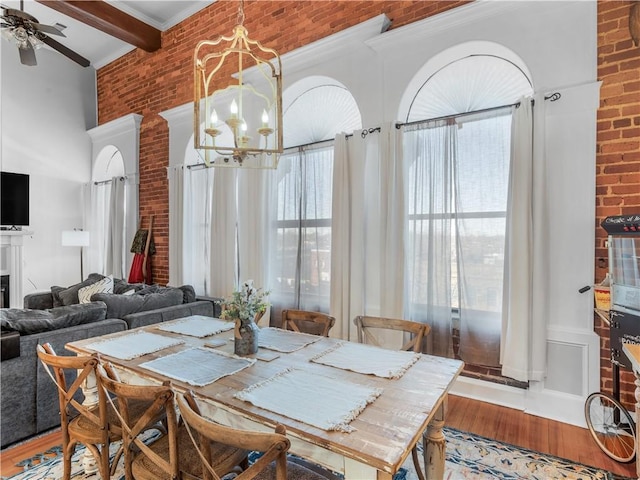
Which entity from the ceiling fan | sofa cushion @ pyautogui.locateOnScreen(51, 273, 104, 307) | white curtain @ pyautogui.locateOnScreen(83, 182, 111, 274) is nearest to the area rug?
sofa cushion @ pyautogui.locateOnScreen(51, 273, 104, 307)

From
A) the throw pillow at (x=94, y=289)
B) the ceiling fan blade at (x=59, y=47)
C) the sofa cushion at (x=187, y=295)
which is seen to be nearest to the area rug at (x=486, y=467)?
the sofa cushion at (x=187, y=295)

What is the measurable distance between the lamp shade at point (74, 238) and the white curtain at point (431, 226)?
17.0ft

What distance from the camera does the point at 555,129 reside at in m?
2.51

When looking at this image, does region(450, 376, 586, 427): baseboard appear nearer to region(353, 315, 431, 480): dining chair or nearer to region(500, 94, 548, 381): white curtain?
region(500, 94, 548, 381): white curtain

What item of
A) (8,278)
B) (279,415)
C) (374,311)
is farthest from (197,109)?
(8,278)

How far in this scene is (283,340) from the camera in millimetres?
2141

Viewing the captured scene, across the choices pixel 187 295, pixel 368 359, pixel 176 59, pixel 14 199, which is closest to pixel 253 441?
pixel 368 359

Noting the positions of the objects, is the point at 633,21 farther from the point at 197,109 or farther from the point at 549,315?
the point at 197,109

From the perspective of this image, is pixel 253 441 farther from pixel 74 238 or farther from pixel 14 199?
pixel 14 199

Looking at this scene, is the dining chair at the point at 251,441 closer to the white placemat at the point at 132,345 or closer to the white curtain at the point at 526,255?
the white placemat at the point at 132,345

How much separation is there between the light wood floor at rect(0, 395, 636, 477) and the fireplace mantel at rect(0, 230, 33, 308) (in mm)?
4042

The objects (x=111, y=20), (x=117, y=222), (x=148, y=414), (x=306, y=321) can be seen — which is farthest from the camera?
(x=117, y=222)

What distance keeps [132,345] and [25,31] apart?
347 centimetres

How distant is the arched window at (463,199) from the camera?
2846mm
